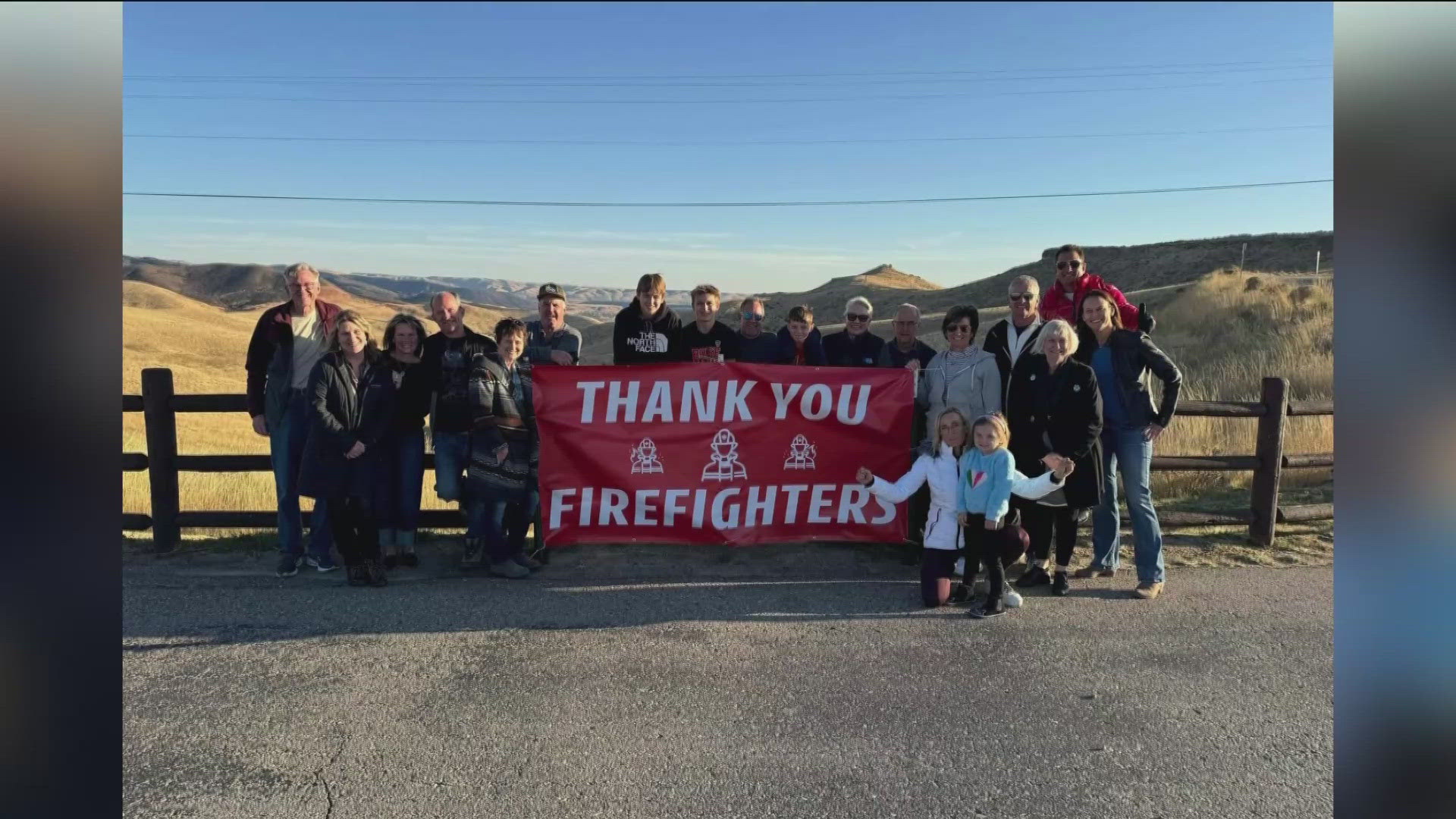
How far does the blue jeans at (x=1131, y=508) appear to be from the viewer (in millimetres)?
5883

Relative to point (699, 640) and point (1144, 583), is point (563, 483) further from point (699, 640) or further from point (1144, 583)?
point (1144, 583)

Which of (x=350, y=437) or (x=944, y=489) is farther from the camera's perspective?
(x=350, y=437)

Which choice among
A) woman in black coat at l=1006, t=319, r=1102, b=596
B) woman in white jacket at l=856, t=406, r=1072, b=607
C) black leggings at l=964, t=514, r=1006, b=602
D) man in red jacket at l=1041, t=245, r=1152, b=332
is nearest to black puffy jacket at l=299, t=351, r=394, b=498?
woman in white jacket at l=856, t=406, r=1072, b=607

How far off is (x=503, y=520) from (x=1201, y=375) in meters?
18.2

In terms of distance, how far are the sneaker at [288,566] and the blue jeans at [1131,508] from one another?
583 cm

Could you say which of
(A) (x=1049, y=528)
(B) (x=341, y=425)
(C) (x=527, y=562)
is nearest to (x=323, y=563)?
(B) (x=341, y=425)

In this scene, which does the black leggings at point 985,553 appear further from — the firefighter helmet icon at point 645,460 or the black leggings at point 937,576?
the firefighter helmet icon at point 645,460

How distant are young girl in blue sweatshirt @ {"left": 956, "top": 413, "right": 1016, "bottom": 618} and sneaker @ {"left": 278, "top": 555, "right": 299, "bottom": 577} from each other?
472 centimetres

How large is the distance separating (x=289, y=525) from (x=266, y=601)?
84cm

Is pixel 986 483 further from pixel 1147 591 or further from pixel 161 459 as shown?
pixel 161 459

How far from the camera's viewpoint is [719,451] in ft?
22.1

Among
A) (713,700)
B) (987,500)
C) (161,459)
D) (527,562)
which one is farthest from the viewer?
(161,459)

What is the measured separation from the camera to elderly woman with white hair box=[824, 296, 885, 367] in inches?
277

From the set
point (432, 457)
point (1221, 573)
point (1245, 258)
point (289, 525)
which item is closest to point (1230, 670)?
point (1221, 573)
